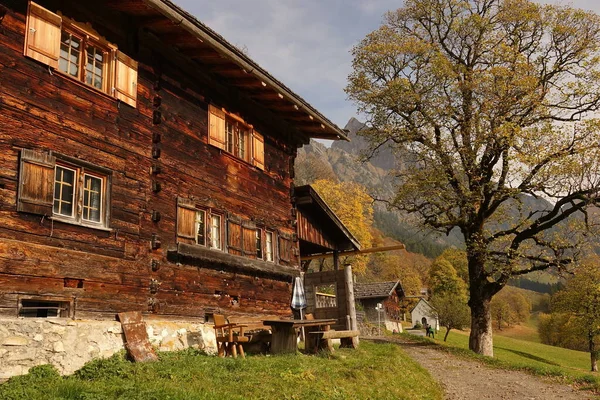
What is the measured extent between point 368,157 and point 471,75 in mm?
6205

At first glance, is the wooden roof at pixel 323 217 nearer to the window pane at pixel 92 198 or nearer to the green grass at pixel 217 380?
the green grass at pixel 217 380

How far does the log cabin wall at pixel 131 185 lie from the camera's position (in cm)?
909

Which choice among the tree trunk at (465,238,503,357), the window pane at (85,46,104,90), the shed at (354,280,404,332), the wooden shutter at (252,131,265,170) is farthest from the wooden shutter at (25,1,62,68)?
the shed at (354,280,404,332)

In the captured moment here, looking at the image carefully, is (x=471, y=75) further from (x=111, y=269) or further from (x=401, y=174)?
(x=111, y=269)

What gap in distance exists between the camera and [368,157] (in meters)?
26.6

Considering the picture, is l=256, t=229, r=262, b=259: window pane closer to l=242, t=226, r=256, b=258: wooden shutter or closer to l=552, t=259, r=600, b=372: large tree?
l=242, t=226, r=256, b=258: wooden shutter

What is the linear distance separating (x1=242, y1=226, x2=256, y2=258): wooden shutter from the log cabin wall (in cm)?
29

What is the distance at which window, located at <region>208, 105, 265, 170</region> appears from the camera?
47.3ft

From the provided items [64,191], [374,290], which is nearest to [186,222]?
[64,191]

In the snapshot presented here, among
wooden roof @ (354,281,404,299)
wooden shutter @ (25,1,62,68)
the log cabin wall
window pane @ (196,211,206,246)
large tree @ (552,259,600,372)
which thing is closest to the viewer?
the log cabin wall

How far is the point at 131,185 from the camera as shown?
1127 cm

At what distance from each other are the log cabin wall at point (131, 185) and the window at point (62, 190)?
133 millimetres

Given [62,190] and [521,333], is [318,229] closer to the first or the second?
[62,190]

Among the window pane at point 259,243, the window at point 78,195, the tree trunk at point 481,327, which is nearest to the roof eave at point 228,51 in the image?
the window at point 78,195
